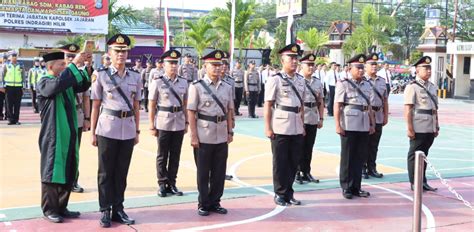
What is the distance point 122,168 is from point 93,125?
51 centimetres

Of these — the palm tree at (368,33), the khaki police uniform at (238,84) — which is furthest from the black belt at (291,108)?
the palm tree at (368,33)

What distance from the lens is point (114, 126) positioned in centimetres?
563

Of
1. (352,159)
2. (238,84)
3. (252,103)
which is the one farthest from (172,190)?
(238,84)

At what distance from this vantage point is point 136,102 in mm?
5910

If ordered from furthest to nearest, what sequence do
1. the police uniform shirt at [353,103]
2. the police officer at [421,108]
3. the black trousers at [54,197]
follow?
the police officer at [421,108] < the police uniform shirt at [353,103] < the black trousers at [54,197]

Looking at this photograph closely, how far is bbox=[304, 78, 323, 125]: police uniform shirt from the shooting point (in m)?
8.12

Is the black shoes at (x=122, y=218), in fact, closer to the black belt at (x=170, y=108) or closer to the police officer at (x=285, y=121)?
the black belt at (x=170, y=108)

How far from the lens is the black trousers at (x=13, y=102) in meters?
14.4

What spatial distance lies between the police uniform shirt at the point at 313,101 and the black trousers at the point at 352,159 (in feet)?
3.15

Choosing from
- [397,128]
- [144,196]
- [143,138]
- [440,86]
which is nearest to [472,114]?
[397,128]

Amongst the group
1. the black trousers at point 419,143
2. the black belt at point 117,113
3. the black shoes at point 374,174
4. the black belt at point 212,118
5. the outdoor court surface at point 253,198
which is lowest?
the outdoor court surface at point 253,198

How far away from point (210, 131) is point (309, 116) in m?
2.38

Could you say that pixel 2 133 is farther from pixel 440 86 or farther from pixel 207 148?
pixel 440 86

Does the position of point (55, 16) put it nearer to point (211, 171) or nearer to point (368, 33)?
point (368, 33)
